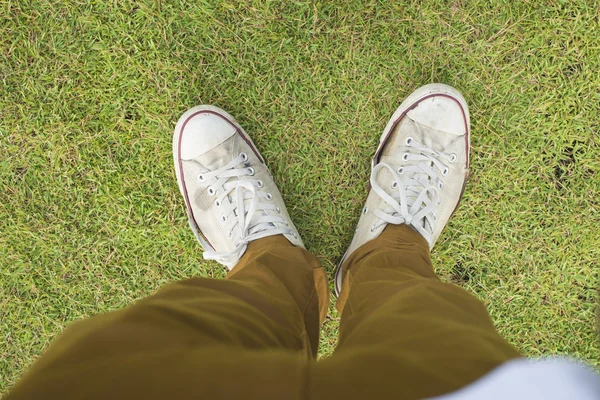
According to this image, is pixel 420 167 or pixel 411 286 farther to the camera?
pixel 420 167

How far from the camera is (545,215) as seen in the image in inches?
58.2

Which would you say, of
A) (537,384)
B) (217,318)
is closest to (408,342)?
(537,384)

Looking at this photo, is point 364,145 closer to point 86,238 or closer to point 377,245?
point 377,245

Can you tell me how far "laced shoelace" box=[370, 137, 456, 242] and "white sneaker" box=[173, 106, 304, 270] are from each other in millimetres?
347

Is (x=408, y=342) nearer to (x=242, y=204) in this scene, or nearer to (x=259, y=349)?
(x=259, y=349)

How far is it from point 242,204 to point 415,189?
649 mm

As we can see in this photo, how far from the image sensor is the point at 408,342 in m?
0.70

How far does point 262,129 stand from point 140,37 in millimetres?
539

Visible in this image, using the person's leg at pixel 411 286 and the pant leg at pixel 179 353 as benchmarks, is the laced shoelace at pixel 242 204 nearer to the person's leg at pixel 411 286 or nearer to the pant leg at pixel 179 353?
the person's leg at pixel 411 286

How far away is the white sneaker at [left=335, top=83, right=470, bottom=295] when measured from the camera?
1.42 metres

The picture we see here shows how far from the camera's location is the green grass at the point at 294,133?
1.41m

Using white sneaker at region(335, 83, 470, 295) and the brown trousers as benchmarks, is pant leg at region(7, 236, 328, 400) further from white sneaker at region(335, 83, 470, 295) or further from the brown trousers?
white sneaker at region(335, 83, 470, 295)

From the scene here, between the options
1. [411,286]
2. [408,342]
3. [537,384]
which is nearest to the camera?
[537,384]

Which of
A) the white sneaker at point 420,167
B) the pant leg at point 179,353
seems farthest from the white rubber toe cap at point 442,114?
the pant leg at point 179,353
